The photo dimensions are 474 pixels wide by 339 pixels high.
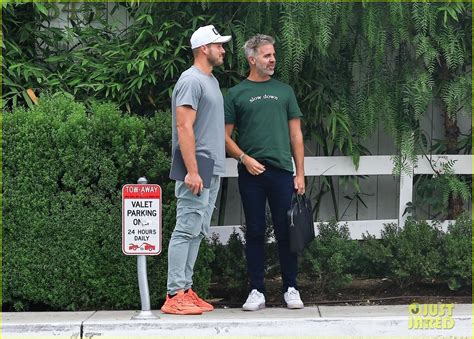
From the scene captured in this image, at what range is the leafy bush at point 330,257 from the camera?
21.9 ft

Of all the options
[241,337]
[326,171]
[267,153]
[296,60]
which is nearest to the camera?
[241,337]

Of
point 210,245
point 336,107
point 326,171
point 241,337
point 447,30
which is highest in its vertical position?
point 447,30

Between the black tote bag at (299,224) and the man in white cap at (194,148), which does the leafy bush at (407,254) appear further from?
the man in white cap at (194,148)

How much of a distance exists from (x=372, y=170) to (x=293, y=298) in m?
1.51

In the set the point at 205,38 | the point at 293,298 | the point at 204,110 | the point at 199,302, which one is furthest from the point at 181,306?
the point at 205,38

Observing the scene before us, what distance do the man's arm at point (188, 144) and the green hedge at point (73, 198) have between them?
500mm

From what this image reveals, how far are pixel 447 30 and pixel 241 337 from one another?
3.10 m

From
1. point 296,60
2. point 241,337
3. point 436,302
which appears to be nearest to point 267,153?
point 296,60

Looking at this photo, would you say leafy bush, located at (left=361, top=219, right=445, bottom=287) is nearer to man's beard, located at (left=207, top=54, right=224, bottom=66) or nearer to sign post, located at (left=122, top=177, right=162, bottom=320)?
sign post, located at (left=122, top=177, right=162, bottom=320)

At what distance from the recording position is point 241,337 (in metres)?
5.91

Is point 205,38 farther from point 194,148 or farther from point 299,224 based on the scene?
point 299,224

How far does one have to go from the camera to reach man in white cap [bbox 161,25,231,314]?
235 inches

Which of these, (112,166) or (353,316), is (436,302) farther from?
(112,166)

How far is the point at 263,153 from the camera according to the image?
6.32 meters
